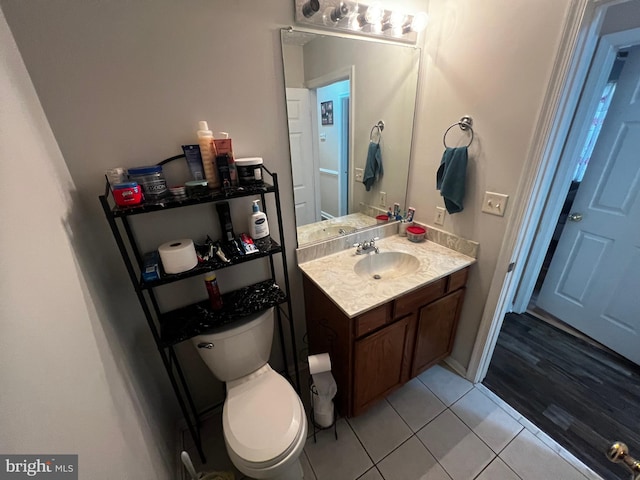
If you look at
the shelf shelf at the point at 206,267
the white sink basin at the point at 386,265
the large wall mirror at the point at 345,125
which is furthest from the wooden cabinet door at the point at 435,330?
the shelf shelf at the point at 206,267

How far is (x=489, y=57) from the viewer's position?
1176 millimetres

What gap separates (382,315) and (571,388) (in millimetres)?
1471

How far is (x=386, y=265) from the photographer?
1.58 meters

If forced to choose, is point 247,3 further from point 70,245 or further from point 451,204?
point 451,204

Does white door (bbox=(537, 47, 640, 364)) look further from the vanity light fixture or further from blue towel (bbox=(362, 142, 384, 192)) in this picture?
blue towel (bbox=(362, 142, 384, 192))

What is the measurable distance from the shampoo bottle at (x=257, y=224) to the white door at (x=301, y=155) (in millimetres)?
264

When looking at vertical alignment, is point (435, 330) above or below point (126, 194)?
below

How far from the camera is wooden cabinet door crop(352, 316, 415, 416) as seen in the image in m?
1.22

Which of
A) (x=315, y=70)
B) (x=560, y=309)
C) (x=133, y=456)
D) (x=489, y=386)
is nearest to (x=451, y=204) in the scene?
(x=315, y=70)

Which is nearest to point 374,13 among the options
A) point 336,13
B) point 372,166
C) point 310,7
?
point 336,13

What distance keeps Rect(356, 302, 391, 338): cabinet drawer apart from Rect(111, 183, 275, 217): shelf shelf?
0.68 m

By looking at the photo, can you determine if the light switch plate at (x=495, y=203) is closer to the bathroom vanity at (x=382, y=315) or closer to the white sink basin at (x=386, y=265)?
the bathroom vanity at (x=382, y=315)

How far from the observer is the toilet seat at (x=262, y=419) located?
3.15ft

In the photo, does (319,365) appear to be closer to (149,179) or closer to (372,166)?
(149,179)
